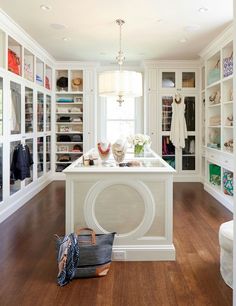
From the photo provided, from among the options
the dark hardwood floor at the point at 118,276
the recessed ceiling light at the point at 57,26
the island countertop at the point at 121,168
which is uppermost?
the recessed ceiling light at the point at 57,26

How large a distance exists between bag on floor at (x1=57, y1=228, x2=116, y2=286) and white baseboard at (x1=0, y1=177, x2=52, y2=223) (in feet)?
6.07

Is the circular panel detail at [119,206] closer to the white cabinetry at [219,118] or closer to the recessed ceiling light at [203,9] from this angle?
the white cabinetry at [219,118]

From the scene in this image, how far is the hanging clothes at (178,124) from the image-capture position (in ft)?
22.1

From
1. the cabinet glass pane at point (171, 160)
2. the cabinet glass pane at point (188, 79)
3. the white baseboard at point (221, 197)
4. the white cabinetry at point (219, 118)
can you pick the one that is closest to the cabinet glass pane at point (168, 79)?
the cabinet glass pane at point (188, 79)

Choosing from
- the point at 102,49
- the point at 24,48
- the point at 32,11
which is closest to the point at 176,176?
the point at 102,49

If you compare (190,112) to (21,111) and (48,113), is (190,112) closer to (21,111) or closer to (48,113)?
(48,113)

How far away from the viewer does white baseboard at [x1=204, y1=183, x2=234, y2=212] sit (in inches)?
178

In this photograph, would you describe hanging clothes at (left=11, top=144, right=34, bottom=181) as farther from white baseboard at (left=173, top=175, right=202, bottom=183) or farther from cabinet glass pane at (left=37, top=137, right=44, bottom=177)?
white baseboard at (left=173, top=175, right=202, bottom=183)

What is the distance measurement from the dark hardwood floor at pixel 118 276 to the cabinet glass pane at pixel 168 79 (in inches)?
146

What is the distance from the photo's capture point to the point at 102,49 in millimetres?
5723

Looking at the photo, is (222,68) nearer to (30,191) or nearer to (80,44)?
(80,44)

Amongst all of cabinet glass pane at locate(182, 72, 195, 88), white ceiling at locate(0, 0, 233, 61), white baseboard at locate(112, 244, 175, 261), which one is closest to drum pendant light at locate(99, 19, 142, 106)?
white ceiling at locate(0, 0, 233, 61)

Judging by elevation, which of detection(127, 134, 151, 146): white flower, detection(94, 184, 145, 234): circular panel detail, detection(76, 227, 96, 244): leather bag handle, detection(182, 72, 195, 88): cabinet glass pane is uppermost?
detection(182, 72, 195, 88): cabinet glass pane

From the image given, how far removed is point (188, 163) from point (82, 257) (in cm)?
486
